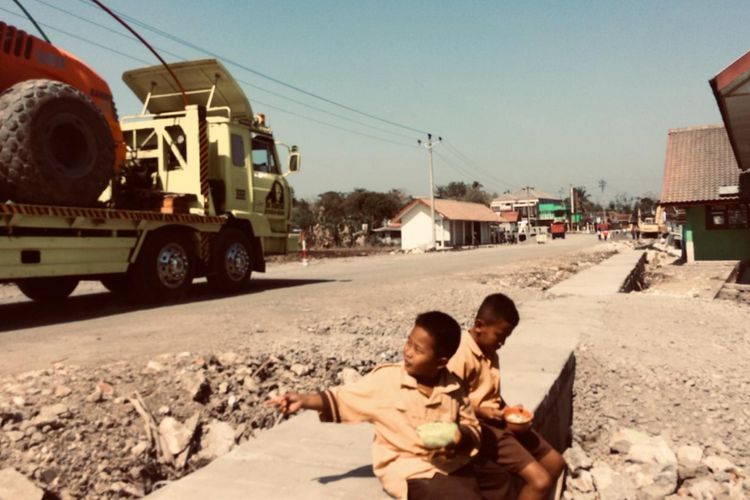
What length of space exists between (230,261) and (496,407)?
8269 millimetres

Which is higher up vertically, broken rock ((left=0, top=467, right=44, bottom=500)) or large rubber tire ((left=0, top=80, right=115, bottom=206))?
large rubber tire ((left=0, top=80, right=115, bottom=206))

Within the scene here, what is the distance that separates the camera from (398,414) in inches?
99.3

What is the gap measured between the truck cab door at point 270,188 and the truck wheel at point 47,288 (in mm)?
3293

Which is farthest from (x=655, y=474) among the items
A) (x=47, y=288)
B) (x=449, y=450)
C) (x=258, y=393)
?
(x=47, y=288)

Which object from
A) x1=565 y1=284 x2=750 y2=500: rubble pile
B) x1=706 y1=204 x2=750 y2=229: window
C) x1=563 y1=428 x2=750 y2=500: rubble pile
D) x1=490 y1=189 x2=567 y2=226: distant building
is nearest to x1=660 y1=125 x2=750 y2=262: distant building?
x1=706 y1=204 x2=750 y2=229: window

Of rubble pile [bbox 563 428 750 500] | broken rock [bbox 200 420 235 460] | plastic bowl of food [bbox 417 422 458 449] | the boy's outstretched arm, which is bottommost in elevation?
rubble pile [bbox 563 428 750 500]

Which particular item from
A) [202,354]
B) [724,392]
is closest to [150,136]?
[202,354]

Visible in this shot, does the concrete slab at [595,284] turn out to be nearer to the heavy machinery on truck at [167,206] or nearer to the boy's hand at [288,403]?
the heavy machinery on truck at [167,206]

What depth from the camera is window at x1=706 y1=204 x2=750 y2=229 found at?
72.9 feet

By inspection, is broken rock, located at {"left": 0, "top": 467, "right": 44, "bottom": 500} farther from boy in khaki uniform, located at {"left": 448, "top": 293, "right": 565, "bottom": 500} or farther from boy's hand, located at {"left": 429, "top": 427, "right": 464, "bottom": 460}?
boy in khaki uniform, located at {"left": 448, "top": 293, "right": 565, "bottom": 500}

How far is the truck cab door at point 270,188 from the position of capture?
11266mm

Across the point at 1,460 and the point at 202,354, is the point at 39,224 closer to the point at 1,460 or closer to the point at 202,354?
the point at 202,354

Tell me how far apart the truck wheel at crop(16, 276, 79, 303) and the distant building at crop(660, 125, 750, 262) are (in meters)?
20.4

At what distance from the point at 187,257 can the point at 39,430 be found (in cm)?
609
